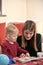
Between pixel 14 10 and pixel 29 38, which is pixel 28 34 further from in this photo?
pixel 14 10

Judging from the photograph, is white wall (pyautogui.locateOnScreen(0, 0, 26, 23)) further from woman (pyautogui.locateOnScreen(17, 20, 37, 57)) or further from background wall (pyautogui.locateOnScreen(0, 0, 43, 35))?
woman (pyautogui.locateOnScreen(17, 20, 37, 57))

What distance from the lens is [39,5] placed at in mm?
4371

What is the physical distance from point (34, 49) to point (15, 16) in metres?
2.30

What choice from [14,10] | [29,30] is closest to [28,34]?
[29,30]

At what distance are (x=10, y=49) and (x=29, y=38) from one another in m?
0.28

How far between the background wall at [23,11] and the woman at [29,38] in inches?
73.9

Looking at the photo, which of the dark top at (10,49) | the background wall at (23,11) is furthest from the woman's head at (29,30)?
the background wall at (23,11)

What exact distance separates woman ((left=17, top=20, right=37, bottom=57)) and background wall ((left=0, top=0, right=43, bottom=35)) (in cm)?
188

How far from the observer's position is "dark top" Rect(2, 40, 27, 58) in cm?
163

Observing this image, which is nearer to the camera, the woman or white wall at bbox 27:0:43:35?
the woman

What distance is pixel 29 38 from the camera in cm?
185

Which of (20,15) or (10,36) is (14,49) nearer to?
(10,36)

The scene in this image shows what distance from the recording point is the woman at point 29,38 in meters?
1.79

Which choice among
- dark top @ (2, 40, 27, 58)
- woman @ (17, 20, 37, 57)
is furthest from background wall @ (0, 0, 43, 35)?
dark top @ (2, 40, 27, 58)
